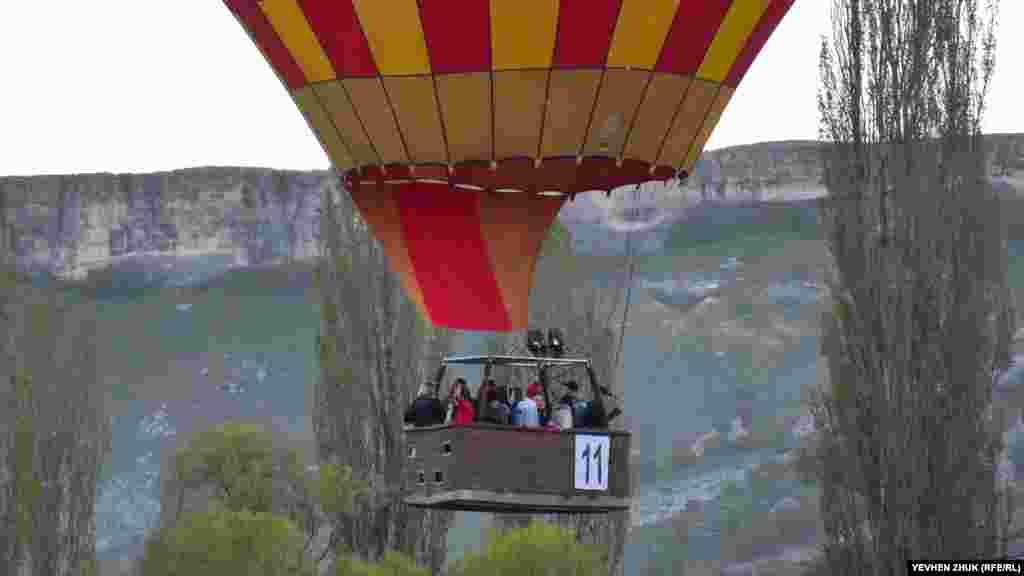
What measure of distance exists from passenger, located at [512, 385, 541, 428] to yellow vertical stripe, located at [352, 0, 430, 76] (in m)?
1.71

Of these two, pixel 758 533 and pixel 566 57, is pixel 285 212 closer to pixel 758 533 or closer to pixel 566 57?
pixel 758 533

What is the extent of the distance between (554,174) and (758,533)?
21.2 m

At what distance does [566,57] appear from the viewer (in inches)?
541

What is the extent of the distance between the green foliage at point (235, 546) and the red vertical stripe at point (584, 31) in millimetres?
12715

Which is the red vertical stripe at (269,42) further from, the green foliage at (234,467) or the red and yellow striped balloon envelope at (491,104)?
the green foliage at (234,467)

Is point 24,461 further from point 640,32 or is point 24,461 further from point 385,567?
point 640,32

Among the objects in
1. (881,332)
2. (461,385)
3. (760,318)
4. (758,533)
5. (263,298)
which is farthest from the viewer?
(263,298)

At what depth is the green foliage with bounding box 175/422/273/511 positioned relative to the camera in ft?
93.9

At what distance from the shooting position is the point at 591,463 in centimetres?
1327

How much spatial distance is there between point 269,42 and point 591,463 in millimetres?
2934

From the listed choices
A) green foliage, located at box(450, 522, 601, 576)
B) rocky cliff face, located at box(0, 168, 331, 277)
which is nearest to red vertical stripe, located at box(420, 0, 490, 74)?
green foliage, located at box(450, 522, 601, 576)

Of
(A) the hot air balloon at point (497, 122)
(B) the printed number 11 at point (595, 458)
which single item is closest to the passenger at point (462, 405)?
(A) the hot air balloon at point (497, 122)

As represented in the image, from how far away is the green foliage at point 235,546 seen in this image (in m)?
25.8

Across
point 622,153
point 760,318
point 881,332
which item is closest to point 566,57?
point 622,153
